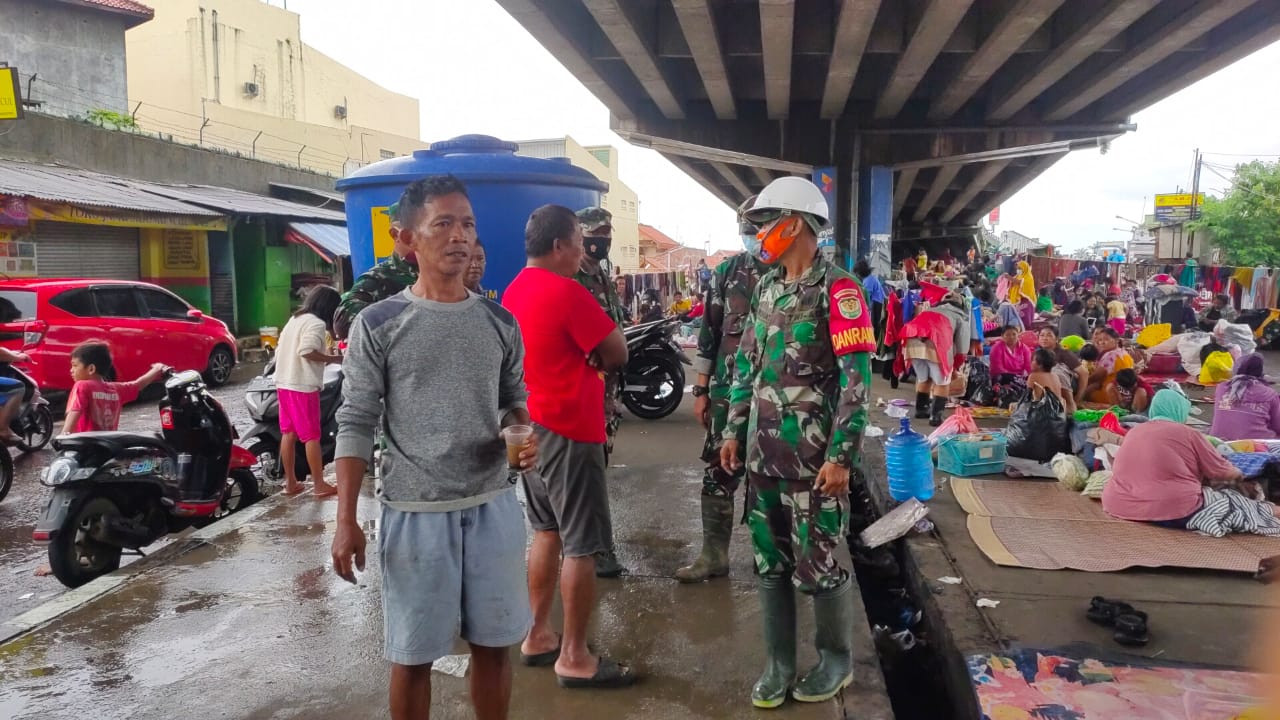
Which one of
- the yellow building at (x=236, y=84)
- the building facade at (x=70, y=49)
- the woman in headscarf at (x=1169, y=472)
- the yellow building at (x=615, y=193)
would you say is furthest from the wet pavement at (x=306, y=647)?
the yellow building at (x=615, y=193)

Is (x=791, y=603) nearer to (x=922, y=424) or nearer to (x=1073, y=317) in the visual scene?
(x=922, y=424)

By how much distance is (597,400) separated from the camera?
326 cm

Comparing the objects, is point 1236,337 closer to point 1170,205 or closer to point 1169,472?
point 1169,472

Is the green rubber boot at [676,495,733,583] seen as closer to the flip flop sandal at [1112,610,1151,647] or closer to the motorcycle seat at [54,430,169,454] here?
the flip flop sandal at [1112,610,1151,647]

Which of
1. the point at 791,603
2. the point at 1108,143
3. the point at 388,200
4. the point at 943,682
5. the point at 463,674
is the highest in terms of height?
the point at 1108,143

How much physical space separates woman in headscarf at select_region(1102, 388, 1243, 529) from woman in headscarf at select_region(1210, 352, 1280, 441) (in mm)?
1830

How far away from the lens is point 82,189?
45.1 feet

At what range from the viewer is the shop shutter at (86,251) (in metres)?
13.9

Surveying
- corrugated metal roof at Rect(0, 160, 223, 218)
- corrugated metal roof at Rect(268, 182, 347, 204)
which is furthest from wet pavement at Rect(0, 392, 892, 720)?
corrugated metal roof at Rect(268, 182, 347, 204)

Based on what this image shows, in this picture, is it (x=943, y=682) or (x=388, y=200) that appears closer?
(x=943, y=682)

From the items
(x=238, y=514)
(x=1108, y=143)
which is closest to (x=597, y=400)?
(x=238, y=514)

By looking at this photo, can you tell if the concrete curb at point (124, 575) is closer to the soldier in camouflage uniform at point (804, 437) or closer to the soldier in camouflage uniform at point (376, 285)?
the soldier in camouflage uniform at point (376, 285)

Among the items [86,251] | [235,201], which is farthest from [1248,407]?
[235,201]

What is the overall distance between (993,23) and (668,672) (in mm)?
8214
